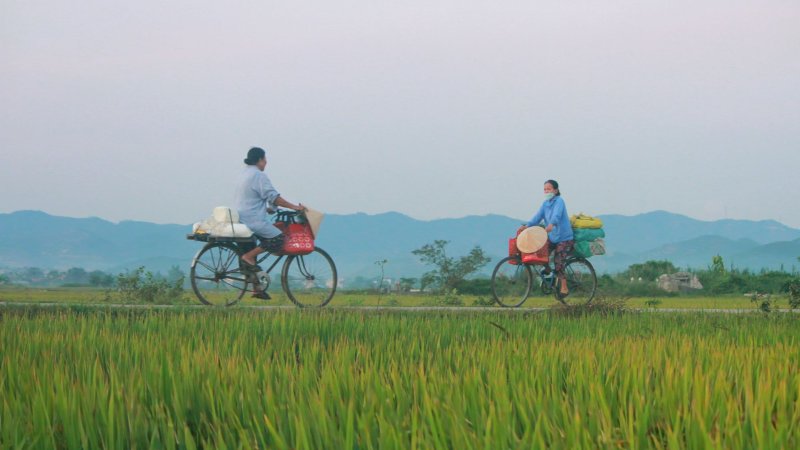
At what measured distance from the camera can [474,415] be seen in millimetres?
2711

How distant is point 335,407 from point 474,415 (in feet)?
1.80

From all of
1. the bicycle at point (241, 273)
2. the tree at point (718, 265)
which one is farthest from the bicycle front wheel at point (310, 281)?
the tree at point (718, 265)

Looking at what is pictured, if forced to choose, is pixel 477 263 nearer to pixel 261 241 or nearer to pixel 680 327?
pixel 261 241

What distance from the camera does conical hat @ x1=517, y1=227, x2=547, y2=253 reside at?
38.5ft

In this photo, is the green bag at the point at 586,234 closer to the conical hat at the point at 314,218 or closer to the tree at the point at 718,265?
the conical hat at the point at 314,218

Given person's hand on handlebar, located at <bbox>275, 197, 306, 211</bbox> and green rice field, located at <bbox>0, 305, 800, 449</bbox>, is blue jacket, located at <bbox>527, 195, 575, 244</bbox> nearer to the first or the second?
person's hand on handlebar, located at <bbox>275, 197, 306, 211</bbox>

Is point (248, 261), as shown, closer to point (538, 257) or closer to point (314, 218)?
point (314, 218)

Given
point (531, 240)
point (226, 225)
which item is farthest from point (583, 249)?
point (226, 225)

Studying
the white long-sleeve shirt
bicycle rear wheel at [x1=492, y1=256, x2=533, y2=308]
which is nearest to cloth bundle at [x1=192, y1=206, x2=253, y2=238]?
the white long-sleeve shirt

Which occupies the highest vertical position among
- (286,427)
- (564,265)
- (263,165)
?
(263,165)

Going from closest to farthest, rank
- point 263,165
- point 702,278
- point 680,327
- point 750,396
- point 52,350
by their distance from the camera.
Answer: point 750,396 → point 52,350 → point 680,327 → point 263,165 → point 702,278

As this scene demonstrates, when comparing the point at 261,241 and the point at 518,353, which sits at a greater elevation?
the point at 261,241

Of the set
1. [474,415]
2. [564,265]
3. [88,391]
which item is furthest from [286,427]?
[564,265]

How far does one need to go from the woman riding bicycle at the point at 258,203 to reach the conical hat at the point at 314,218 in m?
0.19
